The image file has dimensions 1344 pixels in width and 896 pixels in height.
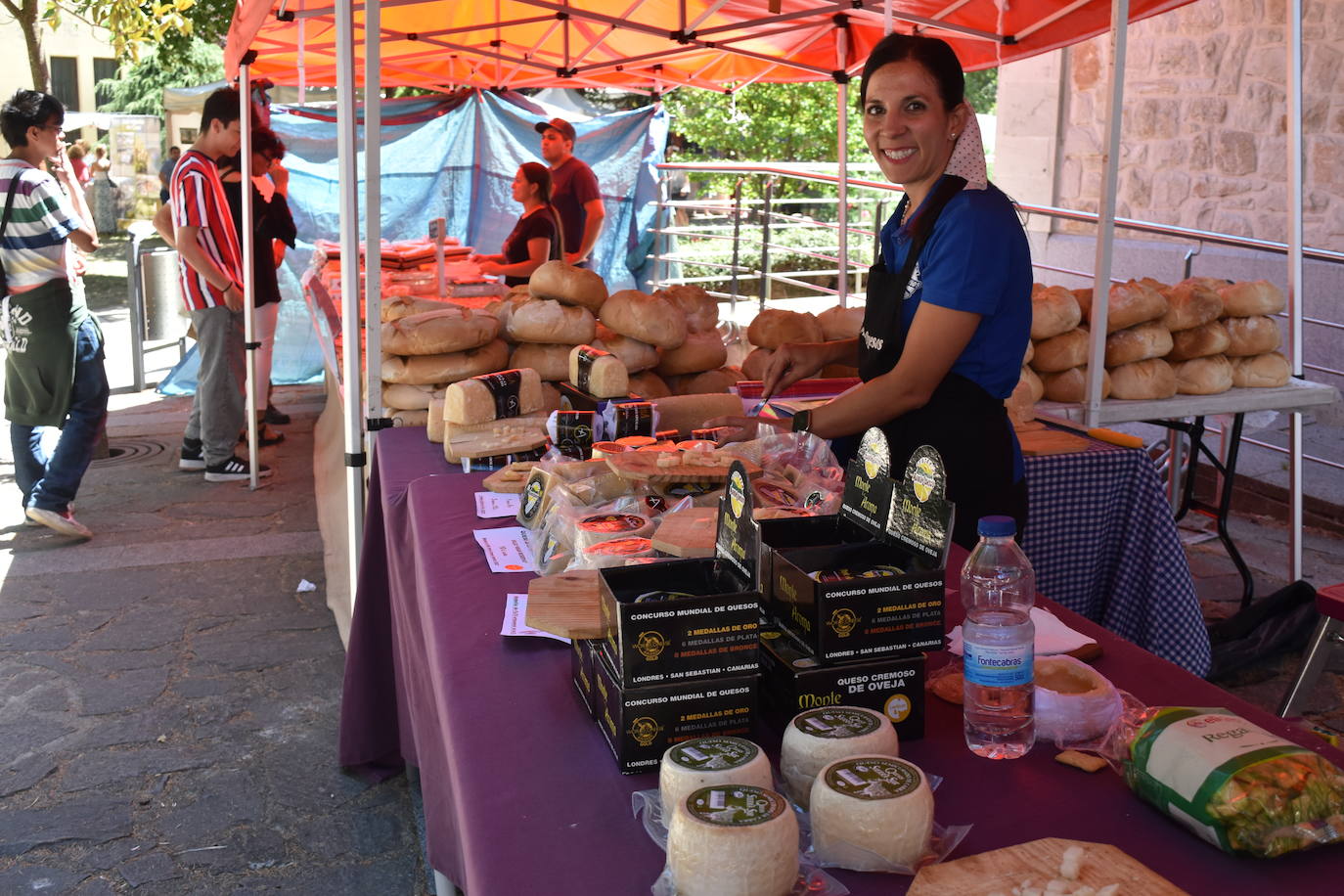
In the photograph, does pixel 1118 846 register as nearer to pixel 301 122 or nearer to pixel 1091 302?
pixel 1091 302

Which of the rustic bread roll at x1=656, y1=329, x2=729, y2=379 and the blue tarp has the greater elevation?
the blue tarp

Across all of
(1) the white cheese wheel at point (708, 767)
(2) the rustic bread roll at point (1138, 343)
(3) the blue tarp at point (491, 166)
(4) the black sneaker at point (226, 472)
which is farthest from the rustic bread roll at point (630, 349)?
(3) the blue tarp at point (491, 166)

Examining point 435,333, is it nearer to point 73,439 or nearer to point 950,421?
point 950,421

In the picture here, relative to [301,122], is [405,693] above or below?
below

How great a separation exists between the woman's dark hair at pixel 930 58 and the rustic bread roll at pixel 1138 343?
7.01ft

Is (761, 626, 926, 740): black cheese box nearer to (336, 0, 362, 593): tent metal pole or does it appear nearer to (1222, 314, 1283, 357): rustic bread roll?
(336, 0, 362, 593): tent metal pole

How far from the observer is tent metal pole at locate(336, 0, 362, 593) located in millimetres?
3387

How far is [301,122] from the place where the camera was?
10.2 meters

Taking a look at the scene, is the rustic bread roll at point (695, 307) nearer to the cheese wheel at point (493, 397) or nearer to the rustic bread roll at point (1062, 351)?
the cheese wheel at point (493, 397)

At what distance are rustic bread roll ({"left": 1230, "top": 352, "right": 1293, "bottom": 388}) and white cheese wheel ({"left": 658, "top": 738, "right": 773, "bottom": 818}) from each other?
399 centimetres

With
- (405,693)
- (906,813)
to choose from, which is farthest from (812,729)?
(405,693)

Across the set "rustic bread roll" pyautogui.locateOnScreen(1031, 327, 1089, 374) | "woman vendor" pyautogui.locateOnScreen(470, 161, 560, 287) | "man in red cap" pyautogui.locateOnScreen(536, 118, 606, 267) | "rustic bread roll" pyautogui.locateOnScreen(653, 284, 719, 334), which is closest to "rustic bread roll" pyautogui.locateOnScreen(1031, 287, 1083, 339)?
"rustic bread roll" pyautogui.locateOnScreen(1031, 327, 1089, 374)

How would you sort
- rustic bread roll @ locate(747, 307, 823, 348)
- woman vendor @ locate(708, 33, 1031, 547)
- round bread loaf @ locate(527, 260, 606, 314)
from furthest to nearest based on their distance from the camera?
1. rustic bread roll @ locate(747, 307, 823, 348)
2. round bread loaf @ locate(527, 260, 606, 314)
3. woman vendor @ locate(708, 33, 1031, 547)

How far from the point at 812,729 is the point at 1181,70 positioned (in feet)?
24.0
